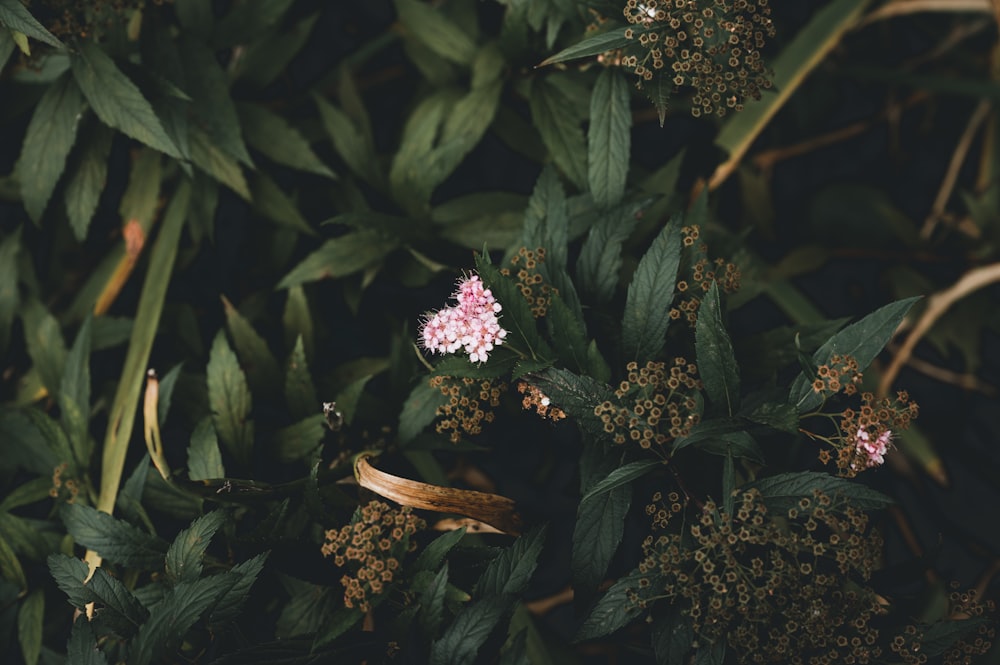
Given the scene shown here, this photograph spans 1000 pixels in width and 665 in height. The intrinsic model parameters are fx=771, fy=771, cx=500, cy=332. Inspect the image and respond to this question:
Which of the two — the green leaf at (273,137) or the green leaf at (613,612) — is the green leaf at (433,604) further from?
the green leaf at (273,137)

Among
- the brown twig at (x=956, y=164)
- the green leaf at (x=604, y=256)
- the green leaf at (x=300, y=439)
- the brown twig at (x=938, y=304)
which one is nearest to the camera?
the green leaf at (x=604, y=256)

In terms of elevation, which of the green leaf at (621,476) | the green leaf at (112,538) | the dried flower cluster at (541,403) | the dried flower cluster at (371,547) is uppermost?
the dried flower cluster at (541,403)

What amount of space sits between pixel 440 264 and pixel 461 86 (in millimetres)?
402

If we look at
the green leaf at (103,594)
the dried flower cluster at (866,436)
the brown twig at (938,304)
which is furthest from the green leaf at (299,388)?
the brown twig at (938,304)

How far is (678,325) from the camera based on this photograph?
121 cm

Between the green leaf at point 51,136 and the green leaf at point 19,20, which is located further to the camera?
the green leaf at point 51,136

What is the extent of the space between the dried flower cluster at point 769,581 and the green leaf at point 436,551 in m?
0.26

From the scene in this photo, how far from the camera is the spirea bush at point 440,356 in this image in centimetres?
104

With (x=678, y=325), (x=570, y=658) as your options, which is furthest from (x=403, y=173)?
(x=570, y=658)

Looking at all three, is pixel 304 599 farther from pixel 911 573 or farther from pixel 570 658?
pixel 911 573

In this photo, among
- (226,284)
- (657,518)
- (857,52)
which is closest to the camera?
(657,518)

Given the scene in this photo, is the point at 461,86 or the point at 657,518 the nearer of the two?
the point at 657,518

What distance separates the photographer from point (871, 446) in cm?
99

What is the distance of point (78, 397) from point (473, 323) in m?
0.87
